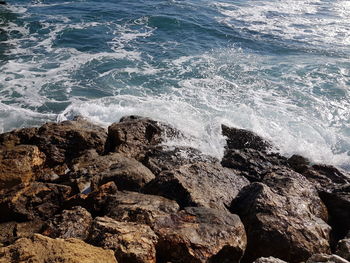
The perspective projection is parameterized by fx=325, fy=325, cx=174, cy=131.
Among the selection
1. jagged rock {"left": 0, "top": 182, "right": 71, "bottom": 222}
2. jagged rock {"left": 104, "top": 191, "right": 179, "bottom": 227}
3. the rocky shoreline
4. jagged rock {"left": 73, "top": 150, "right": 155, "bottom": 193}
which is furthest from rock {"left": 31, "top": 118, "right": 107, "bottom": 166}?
jagged rock {"left": 104, "top": 191, "right": 179, "bottom": 227}

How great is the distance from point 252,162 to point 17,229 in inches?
199

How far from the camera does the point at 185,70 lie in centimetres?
1352

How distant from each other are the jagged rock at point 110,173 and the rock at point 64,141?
73cm

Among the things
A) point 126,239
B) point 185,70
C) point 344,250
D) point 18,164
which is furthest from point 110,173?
point 185,70

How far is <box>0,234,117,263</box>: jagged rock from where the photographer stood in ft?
9.87

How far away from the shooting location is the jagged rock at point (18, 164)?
19.6ft

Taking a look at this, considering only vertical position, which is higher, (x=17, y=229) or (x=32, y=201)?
(x=32, y=201)

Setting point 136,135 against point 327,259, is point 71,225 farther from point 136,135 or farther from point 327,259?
point 136,135

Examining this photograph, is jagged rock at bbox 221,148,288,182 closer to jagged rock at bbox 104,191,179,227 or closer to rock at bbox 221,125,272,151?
rock at bbox 221,125,272,151

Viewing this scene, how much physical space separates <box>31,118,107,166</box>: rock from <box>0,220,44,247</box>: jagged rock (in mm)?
2245

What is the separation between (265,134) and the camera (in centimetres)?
984

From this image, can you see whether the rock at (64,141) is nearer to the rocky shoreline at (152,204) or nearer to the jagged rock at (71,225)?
the rocky shoreline at (152,204)

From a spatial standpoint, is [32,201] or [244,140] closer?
[32,201]

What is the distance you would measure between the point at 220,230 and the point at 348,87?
10.9 meters
